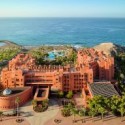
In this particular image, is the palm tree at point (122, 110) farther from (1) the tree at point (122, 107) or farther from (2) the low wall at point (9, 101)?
(2) the low wall at point (9, 101)

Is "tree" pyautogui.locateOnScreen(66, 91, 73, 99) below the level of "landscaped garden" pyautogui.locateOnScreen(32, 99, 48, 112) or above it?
above

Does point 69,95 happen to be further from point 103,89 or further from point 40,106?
point 40,106

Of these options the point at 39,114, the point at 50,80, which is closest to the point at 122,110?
the point at 39,114

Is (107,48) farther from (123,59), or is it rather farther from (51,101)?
(51,101)

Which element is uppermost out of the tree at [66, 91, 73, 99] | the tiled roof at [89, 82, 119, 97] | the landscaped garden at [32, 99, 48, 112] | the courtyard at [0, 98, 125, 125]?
the tiled roof at [89, 82, 119, 97]

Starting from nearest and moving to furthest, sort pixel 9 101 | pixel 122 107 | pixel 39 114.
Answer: pixel 122 107, pixel 39 114, pixel 9 101

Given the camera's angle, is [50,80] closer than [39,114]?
No

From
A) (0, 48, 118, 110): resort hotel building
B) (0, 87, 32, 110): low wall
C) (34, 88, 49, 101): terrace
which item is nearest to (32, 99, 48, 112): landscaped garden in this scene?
(34, 88, 49, 101): terrace

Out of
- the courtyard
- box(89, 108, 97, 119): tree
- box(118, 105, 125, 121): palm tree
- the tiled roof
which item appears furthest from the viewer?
the tiled roof

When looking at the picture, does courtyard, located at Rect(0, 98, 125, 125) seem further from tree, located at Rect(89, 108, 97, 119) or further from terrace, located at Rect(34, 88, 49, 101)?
terrace, located at Rect(34, 88, 49, 101)

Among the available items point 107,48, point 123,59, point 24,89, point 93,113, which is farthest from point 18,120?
point 107,48
